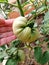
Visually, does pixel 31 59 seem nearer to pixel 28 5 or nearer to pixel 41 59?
pixel 41 59

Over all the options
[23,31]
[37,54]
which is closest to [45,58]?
[37,54]

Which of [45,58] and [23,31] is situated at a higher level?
[23,31]

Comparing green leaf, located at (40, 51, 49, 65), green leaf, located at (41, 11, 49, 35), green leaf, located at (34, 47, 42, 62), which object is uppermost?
green leaf, located at (41, 11, 49, 35)

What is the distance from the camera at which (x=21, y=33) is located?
70cm

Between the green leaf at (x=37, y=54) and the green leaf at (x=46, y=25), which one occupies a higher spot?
the green leaf at (x=46, y=25)

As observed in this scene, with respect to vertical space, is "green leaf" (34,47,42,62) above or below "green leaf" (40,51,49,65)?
above

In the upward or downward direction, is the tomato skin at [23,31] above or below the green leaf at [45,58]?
above

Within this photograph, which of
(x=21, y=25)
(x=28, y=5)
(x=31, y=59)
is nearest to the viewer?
(x=21, y=25)

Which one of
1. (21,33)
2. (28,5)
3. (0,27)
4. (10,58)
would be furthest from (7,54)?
(28,5)

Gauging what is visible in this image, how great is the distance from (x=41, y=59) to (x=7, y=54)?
13cm

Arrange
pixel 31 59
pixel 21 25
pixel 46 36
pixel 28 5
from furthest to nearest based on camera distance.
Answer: pixel 28 5
pixel 31 59
pixel 46 36
pixel 21 25

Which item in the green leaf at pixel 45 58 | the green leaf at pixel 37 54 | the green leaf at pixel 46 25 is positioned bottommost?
the green leaf at pixel 45 58

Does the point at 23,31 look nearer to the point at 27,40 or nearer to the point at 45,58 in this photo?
the point at 27,40

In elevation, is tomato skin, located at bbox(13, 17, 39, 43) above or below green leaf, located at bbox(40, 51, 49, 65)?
above
